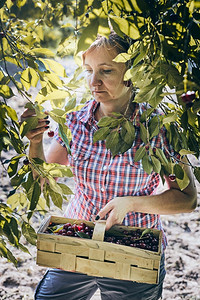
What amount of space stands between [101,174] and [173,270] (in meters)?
1.78

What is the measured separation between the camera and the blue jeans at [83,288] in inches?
64.3

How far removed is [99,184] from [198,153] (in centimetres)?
79

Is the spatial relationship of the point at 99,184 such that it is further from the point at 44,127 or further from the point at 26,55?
the point at 26,55

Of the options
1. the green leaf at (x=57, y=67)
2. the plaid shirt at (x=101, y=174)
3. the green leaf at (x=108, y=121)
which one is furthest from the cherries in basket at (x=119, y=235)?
the green leaf at (x=57, y=67)

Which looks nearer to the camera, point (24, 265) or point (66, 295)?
point (66, 295)

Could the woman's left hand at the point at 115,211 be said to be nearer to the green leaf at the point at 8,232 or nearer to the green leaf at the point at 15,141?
the green leaf at the point at 8,232

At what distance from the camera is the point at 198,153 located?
0.96 meters

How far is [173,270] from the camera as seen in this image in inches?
121

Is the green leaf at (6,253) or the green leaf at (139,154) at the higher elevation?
the green leaf at (139,154)

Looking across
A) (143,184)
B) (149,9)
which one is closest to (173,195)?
(143,184)

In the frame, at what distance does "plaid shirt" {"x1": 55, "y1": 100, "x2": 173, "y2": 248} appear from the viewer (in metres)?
1.67

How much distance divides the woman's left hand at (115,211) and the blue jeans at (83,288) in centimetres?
36

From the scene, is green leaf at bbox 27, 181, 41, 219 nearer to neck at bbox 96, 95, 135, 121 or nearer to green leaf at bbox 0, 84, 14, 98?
green leaf at bbox 0, 84, 14, 98

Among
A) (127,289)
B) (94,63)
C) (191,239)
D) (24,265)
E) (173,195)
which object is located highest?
(94,63)
